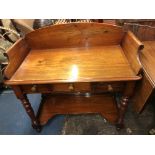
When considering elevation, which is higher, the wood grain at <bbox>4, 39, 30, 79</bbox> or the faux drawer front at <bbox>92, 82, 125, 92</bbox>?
the wood grain at <bbox>4, 39, 30, 79</bbox>

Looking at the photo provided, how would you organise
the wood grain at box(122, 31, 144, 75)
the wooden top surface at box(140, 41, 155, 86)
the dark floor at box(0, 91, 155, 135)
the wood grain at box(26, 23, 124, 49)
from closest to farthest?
the wood grain at box(122, 31, 144, 75)
the wooden top surface at box(140, 41, 155, 86)
the wood grain at box(26, 23, 124, 49)
the dark floor at box(0, 91, 155, 135)

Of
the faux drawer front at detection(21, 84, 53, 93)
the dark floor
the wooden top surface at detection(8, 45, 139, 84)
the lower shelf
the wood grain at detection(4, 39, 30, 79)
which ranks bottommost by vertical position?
the dark floor

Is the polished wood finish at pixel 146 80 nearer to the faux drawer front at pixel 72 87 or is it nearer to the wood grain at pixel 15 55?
the faux drawer front at pixel 72 87

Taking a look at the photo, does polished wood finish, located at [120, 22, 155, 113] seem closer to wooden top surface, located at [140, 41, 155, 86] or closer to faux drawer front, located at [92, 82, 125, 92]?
wooden top surface, located at [140, 41, 155, 86]

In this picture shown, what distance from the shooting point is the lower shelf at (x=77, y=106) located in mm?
1424

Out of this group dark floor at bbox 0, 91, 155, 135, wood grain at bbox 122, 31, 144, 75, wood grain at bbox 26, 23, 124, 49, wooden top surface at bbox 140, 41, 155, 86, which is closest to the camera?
wood grain at bbox 122, 31, 144, 75

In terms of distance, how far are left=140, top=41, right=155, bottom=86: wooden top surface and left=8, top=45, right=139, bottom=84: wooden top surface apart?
153 mm

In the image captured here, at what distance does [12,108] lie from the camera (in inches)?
63.9

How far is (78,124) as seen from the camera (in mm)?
1421

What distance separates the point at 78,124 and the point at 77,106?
0.16m

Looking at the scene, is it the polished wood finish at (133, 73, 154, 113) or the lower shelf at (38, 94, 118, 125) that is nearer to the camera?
the polished wood finish at (133, 73, 154, 113)

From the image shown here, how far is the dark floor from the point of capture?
135 cm

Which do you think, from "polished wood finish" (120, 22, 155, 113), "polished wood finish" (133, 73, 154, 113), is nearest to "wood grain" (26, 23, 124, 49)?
"polished wood finish" (120, 22, 155, 113)
